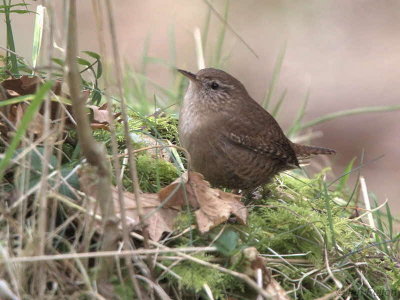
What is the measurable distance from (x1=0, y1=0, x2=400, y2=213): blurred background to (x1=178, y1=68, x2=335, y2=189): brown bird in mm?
2367

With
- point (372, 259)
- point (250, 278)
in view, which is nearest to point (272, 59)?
point (372, 259)

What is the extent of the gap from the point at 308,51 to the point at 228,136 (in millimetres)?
4623

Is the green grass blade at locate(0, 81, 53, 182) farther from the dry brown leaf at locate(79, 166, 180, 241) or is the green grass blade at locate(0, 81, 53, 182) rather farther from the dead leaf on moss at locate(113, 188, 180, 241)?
the dead leaf on moss at locate(113, 188, 180, 241)

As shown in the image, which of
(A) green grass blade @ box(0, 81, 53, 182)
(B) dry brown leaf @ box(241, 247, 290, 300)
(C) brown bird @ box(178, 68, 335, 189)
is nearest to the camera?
(A) green grass blade @ box(0, 81, 53, 182)

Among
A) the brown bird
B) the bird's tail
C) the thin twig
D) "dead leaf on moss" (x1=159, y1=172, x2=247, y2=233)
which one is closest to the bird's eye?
the brown bird

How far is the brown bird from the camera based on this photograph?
4062 mm

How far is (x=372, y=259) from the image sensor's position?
11.7 ft

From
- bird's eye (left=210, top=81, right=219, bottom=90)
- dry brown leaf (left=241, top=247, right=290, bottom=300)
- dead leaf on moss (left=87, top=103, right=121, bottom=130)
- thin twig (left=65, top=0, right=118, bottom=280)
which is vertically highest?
thin twig (left=65, top=0, right=118, bottom=280)

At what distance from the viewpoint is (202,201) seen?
123 inches

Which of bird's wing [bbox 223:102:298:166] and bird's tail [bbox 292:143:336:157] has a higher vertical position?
bird's wing [bbox 223:102:298:166]

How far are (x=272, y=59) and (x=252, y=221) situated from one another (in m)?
5.27

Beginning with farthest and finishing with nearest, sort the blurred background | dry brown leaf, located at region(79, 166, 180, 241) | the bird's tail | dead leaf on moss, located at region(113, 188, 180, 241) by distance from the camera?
the blurred background → the bird's tail → dead leaf on moss, located at region(113, 188, 180, 241) → dry brown leaf, located at region(79, 166, 180, 241)

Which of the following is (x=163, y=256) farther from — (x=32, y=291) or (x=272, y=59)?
(x=272, y=59)

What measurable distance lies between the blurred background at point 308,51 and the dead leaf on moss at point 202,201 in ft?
11.9
